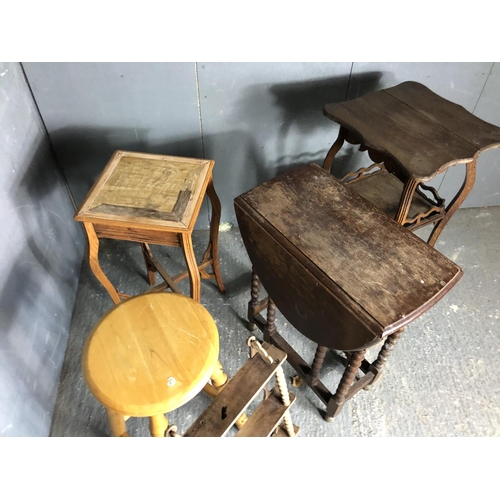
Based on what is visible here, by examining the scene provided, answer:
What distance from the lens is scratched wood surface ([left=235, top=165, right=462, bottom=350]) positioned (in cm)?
105

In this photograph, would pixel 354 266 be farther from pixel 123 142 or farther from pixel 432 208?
pixel 123 142

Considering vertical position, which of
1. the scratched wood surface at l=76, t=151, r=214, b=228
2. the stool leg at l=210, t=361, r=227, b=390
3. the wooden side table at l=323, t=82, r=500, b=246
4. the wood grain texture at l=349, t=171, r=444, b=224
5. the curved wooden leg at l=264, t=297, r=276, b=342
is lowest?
the curved wooden leg at l=264, t=297, r=276, b=342

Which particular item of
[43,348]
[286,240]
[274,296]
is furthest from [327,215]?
[43,348]

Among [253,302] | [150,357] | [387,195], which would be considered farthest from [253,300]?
[387,195]

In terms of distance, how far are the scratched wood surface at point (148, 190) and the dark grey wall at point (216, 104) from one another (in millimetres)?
366

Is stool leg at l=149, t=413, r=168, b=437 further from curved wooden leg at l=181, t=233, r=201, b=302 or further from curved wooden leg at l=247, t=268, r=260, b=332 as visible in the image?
curved wooden leg at l=247, t=268, r=260, b=332

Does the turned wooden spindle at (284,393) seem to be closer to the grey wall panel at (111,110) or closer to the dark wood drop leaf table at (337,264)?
the dark wood drop leaf table at (337,264)

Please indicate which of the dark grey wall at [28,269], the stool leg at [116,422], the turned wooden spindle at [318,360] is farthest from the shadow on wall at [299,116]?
the stool leg at [116,422]

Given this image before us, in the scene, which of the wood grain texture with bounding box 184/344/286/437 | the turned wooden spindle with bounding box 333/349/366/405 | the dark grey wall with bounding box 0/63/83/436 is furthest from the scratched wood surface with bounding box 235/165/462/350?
the dark grey wall with bounding box 0/63/83/436

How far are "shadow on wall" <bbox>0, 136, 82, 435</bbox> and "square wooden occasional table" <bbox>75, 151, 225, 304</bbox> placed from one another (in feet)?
0.90

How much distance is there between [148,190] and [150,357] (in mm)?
607

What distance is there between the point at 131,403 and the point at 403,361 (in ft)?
4.14

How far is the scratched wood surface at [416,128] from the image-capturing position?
135 centimetres

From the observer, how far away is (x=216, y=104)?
178 cm
